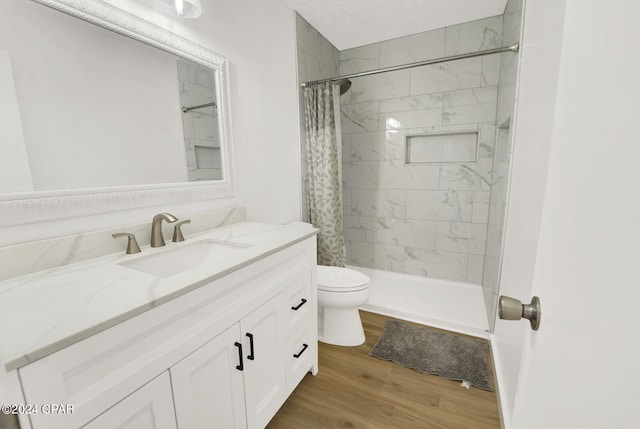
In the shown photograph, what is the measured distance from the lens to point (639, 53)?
252 mm

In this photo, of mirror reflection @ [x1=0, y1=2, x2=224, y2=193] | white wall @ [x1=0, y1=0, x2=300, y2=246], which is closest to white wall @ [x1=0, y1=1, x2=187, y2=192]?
mirror reflection @ [x1=0, y1=2, x2=224, y2=193]

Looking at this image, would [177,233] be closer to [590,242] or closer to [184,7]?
[184,7]

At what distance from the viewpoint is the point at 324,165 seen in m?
2.42

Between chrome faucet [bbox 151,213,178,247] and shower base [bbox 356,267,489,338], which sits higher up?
chrome faucet [bbox 151,213,178,247]

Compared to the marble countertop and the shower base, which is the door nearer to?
the marble countertop

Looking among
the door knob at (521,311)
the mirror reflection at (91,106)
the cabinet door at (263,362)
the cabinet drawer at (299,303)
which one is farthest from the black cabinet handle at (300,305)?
the door knob at (521,311)

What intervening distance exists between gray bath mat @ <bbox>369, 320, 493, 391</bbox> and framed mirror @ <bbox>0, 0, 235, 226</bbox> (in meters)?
1.60

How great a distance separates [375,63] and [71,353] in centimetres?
317

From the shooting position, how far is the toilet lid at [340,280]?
6.18ft

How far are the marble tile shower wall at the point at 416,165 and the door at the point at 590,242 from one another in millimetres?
2335

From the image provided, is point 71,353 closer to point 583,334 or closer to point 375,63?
point 583,334

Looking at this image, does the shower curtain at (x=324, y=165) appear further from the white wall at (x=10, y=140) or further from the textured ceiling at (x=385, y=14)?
the white wall at (x=10, y=140)

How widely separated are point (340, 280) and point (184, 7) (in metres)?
1.80

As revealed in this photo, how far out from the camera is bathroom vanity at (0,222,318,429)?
0.59 metres
